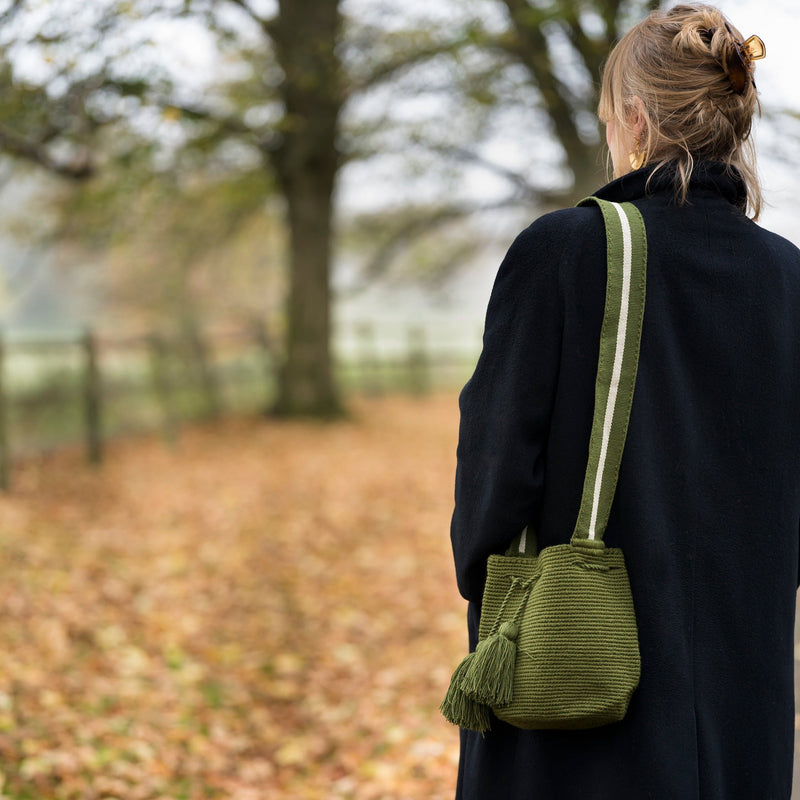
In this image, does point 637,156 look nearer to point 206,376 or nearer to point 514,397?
point 514,397

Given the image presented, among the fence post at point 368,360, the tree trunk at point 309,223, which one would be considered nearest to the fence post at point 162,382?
the tree trunk at point 309,223

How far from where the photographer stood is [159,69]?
7328mm

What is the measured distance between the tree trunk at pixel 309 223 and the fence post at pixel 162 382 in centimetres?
222

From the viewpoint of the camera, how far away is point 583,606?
151 centimetres

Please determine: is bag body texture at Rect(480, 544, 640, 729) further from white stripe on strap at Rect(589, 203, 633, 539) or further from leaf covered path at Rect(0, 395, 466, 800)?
leaf covered path at Rect(0, 395, 466, 800)

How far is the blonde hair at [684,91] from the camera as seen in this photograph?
164 centimetres

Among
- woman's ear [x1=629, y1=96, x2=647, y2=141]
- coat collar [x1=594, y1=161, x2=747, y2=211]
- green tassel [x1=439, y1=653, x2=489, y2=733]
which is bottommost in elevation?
green tassel [x1=439, y1=653, x2=489, y2=733]

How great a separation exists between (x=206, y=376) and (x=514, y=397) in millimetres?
11094

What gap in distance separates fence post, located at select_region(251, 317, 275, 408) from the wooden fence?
0.01 meters

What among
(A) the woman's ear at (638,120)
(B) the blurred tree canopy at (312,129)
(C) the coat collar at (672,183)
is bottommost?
(C) the coat collar at (672,183)

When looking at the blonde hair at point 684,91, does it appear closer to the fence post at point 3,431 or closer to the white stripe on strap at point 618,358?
the white stripe on strap at point 618,358

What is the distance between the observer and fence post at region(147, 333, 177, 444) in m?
10.6

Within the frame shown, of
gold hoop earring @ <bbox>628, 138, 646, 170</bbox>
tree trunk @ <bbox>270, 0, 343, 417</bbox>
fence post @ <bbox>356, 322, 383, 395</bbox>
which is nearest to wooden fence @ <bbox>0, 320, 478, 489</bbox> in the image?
tree trunk @ <bbox>270, 0, 343, 417</bbox>

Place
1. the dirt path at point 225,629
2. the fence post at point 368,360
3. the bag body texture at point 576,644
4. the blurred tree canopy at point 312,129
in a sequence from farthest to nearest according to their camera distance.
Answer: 1. the fence post at point 368,360
2. the blurred tree canopy at point 312,129
3. the dirt path at point 225,629
4. the bag body texture at point 576,644
